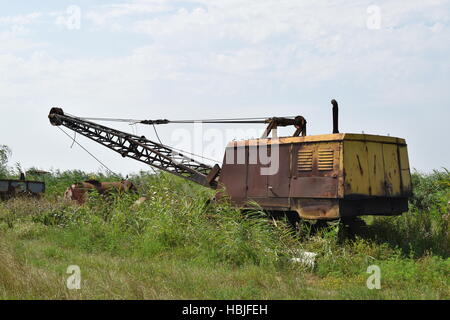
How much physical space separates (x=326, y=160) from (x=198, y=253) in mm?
3410

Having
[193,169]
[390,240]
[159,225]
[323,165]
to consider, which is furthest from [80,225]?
[390,240]

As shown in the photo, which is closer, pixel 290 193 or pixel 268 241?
pixel 268 241

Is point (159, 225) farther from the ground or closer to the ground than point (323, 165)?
closer to the ground

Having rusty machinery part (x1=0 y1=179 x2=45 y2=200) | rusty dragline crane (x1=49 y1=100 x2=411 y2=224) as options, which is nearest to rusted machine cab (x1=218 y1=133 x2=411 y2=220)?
rusty dragline crane (x1=49 y1=100 x2=411 y2=224)

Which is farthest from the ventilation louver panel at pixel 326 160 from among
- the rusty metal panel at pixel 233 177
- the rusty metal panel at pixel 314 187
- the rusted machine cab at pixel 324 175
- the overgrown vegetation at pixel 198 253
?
the rusty metal panel at pixel 233 177

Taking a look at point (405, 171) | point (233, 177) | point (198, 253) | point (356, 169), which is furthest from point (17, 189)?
point (405, 171)

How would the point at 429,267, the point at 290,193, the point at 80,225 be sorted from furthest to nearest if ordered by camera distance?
the point at 80,225 < the point at 290,193 < the point at 429,267

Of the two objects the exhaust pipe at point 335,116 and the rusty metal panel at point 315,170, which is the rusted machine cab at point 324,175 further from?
the exhaust pipe at point 335,116

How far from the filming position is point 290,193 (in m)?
11.4

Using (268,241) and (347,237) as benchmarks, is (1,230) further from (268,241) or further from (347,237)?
(347,237)

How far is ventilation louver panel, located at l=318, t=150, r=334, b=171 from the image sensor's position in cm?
1073
